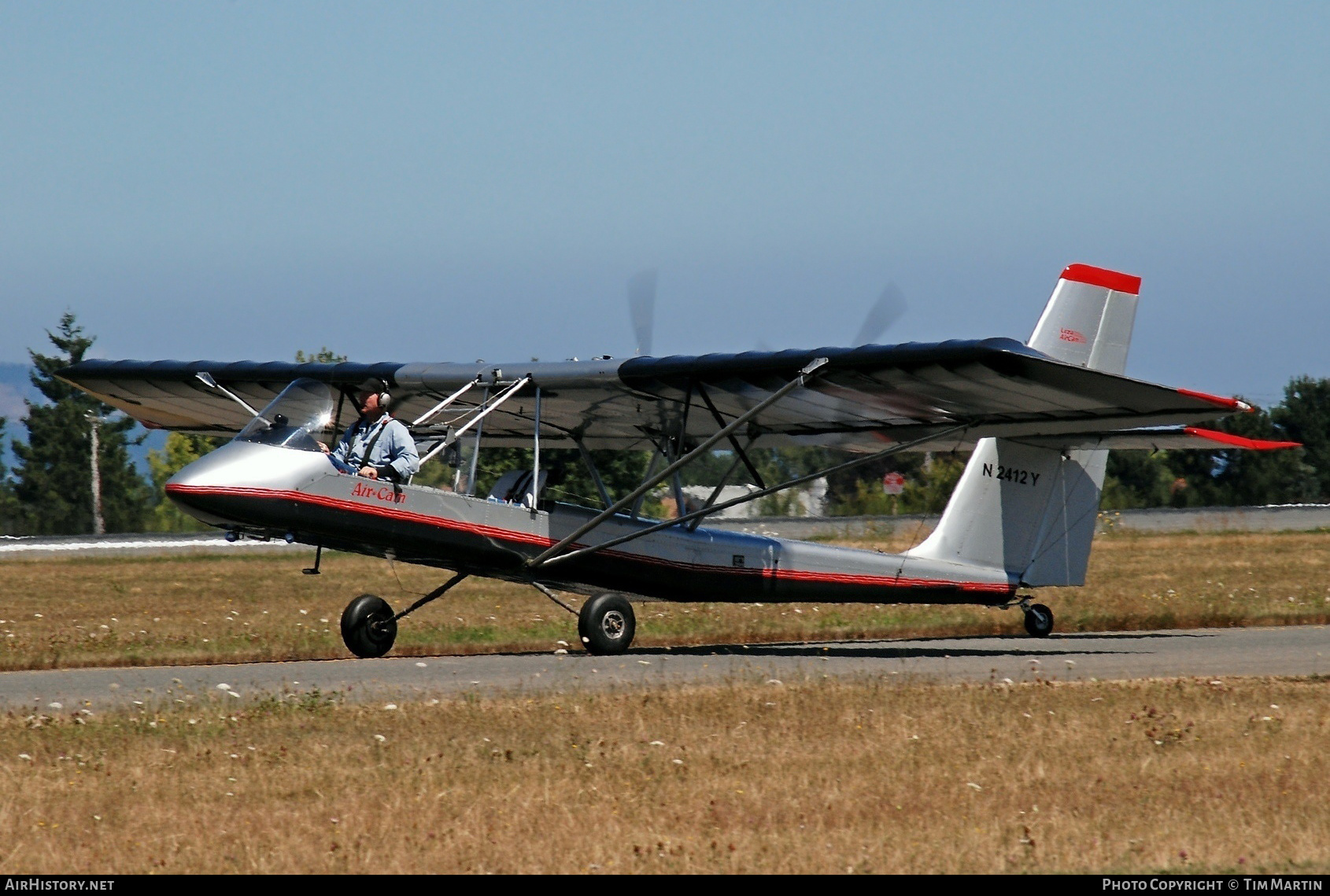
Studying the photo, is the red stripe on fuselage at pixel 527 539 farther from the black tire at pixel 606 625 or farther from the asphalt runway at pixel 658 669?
the asphalt runway at pixel 658 669

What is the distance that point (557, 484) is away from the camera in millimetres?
15961

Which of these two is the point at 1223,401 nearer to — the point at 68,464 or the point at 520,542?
the point at 520,542

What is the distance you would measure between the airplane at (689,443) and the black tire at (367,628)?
24mm

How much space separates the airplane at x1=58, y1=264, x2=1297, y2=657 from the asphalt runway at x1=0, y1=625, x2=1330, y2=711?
3.03ft

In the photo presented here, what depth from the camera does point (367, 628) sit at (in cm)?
1533

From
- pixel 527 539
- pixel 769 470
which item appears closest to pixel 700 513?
pixel 527 539

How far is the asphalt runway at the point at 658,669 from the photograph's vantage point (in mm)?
11680

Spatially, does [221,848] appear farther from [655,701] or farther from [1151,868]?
[655,701]

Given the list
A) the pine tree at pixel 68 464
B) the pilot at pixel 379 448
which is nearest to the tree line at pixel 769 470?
the pine tree at pixel 68 464

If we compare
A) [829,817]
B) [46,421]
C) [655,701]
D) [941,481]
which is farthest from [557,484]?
[46,421]

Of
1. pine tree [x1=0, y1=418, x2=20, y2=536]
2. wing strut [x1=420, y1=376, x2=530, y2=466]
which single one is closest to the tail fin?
wing strut [x1=420, y1=376, x2=530, y2=466]

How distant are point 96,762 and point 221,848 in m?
2.25

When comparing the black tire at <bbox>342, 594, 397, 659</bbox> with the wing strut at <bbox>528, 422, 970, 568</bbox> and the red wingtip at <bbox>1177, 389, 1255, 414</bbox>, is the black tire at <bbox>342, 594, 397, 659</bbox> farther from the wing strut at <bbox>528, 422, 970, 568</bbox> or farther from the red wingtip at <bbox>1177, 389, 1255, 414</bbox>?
the red wingtip at <bbox>1177, 389, 1255, 414</bbox>

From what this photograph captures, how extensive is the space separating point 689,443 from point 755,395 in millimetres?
3675
